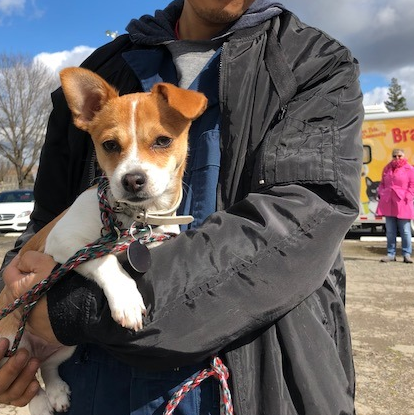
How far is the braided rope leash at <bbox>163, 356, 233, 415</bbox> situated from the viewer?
4.93 ft

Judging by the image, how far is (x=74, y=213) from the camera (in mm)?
1937

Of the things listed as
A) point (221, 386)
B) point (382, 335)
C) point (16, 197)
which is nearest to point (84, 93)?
point (221, 386)

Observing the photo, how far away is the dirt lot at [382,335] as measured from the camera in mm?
4203

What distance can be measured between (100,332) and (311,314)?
0.69 meters

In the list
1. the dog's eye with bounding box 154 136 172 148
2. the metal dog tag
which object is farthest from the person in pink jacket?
the metal dog tag

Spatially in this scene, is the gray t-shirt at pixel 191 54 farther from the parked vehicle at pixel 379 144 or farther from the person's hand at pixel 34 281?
the parked vehicle at pixel 379 144

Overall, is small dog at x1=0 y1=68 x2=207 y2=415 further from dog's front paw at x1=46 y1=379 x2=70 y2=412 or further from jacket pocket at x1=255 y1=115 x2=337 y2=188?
jacket pocket at x1=255 y1=115 x2=337 y2=188

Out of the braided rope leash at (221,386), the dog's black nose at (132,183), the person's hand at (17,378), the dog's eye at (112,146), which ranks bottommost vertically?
the person's hand at (17,378)

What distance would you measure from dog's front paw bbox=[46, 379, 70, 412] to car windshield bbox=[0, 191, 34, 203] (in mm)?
16750

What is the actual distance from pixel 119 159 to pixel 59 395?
110 centimetres

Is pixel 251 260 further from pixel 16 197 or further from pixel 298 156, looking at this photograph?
pixel 16 197

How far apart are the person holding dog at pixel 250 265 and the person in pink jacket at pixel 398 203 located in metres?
9.25

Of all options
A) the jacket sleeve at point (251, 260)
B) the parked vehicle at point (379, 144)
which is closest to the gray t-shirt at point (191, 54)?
the jacket sleeve at point (251, 260)

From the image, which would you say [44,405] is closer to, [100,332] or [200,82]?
[100,332]
